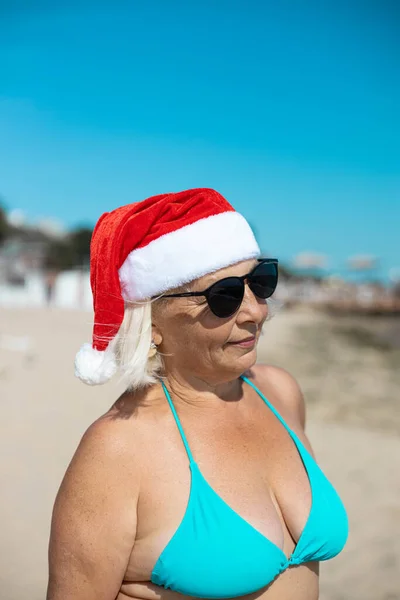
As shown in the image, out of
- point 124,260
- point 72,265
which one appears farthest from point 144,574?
point 72,265

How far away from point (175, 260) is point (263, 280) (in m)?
0.31

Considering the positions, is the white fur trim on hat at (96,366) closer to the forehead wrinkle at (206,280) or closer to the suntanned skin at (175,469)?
the suntanned skin at (175,469)

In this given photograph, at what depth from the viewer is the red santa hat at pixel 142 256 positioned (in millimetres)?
1722

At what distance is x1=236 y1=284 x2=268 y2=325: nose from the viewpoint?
5.88 feet

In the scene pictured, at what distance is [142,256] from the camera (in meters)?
1.77

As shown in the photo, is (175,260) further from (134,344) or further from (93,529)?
(93,529)

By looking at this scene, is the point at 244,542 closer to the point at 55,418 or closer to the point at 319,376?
the point at 55,418

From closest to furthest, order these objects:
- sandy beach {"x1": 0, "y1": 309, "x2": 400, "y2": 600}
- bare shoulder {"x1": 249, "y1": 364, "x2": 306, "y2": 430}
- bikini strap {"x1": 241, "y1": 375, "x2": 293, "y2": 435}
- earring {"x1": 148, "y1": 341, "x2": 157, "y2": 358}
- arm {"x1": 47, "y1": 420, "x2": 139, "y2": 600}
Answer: arm {"x1": 47, "y1": 420, "x2": 139, "y2": 600}, earring {"x1": 148, "y1": 341, "x2": 157, "y2": 358}, bikini strap {"x1": 241, "y1": 375, "x2": 293, "y2": 435}, bare shoulder {"x1": 249, "y1": 364, "x2": 306, "y2": 430}, sandy beach {"x1": 0, "y1": 309, "x2": 400, "y2": 600}

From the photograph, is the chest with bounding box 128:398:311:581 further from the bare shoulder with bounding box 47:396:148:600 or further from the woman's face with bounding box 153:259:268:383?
the woman's face with bounding box 153:259:268:383

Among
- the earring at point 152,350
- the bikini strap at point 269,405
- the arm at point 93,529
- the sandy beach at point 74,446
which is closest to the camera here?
the arm at point 93,529

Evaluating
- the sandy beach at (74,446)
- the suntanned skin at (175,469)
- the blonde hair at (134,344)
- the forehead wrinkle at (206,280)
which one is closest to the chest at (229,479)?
the suntanned skin at (175,469)

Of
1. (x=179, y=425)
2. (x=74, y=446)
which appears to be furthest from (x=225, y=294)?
(x=74, y=446)

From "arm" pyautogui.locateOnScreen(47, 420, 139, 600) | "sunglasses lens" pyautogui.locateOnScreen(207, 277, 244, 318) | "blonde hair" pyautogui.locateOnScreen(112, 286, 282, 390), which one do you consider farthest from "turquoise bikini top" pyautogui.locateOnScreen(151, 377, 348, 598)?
"sunglasses lens" pyautogui.locateOnScreen(207, 277, 244, 318)

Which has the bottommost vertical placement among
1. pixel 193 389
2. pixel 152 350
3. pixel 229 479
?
pixel 229 479
